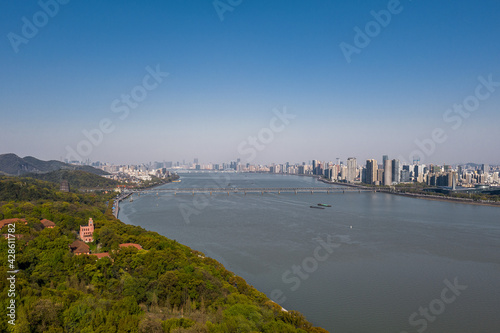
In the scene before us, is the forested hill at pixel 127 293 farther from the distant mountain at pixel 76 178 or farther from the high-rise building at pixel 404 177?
the high-rise building at pixel 404 177

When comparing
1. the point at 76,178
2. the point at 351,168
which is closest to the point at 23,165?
the point at 76,178

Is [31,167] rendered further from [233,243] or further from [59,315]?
[59,315]

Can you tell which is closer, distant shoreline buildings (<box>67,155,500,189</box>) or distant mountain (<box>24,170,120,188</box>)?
distant mountain (<box>24,170,120,188</box>)

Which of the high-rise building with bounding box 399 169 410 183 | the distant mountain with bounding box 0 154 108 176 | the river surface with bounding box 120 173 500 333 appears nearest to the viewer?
the river surface with bounding box 120 173 500 333

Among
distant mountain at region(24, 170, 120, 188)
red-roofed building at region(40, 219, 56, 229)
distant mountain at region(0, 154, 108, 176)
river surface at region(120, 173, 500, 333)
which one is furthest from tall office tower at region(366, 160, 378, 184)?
distant mountain at region(0, 154, 108, 176)

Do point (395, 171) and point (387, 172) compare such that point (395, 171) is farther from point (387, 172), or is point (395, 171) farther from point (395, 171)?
point (387, 172)

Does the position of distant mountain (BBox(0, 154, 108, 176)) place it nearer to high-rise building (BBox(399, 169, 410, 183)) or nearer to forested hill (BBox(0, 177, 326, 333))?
high-rise building (BBox(399, 169, 410, 183))

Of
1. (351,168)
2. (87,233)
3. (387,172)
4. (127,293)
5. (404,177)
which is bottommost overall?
(127,293)

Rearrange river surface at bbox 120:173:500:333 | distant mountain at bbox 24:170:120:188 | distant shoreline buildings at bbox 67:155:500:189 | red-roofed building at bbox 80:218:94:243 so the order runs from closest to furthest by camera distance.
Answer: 1. river surface at bbox 120:173:500:333
2. red-roofed building at bbox 80:218:94:243
3. distant mountain at bbox 24:170:120:188
4. distant shoreline buildings at bbox 67:155:500:189
